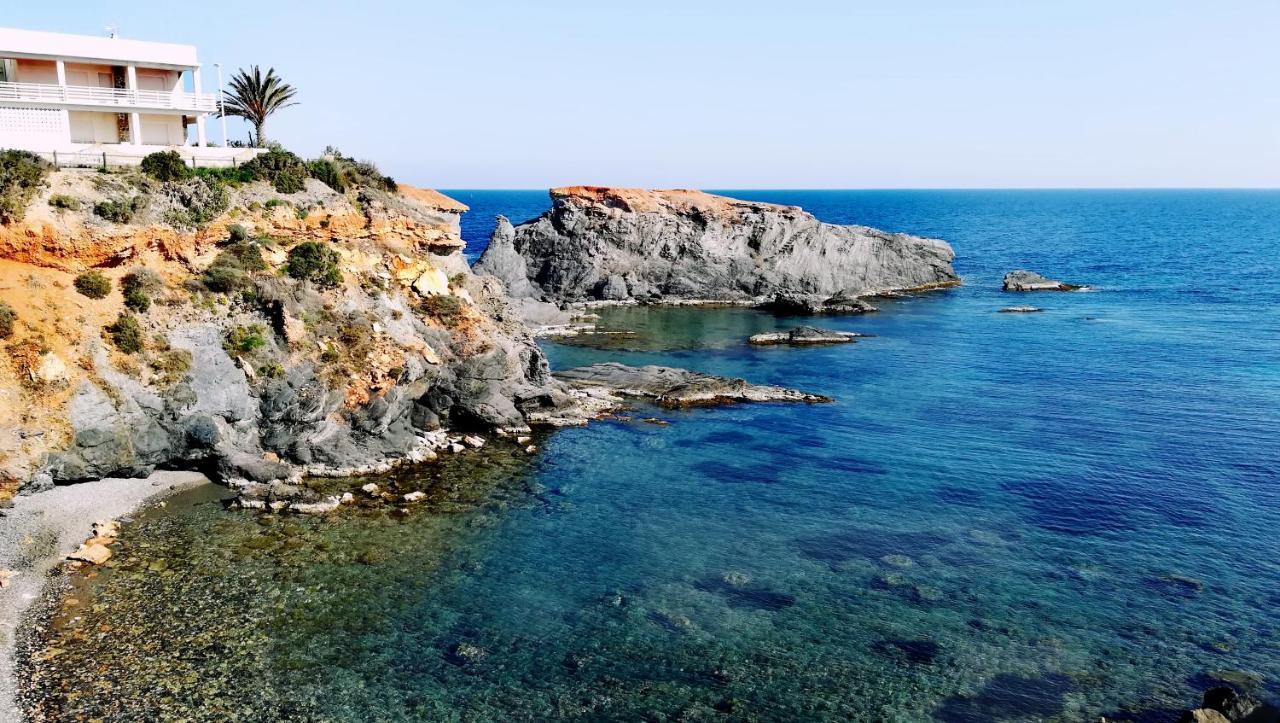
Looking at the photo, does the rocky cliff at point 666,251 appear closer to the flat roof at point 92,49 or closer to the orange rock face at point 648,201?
the orange rock face at point 648,201

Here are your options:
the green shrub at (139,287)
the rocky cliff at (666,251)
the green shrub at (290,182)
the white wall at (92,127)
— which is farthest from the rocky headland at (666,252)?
the green shrub at (139,287)

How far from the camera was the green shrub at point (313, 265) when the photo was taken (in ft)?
146

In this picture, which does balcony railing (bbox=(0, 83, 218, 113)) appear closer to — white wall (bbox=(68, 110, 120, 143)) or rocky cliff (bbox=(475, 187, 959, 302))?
white wall (bbox=(68, 110, 120, 143))

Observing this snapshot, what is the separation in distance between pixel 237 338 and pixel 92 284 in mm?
6521

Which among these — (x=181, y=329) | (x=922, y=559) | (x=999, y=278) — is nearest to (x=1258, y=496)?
(x=922, y=559)

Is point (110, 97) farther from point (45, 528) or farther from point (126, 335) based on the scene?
point (45, 528)

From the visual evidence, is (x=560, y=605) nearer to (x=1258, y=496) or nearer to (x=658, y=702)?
(x=658, y=702)

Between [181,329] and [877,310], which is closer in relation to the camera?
[181,329]

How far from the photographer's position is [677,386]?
58500 millimetres

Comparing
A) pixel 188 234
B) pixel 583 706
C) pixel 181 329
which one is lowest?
pixel 583 706

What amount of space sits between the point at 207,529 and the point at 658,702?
69.0 ft

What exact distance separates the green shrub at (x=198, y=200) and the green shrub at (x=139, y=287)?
3.38 m

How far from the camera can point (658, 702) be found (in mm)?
24078

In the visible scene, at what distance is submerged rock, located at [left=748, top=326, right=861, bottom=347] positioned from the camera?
252 feet
